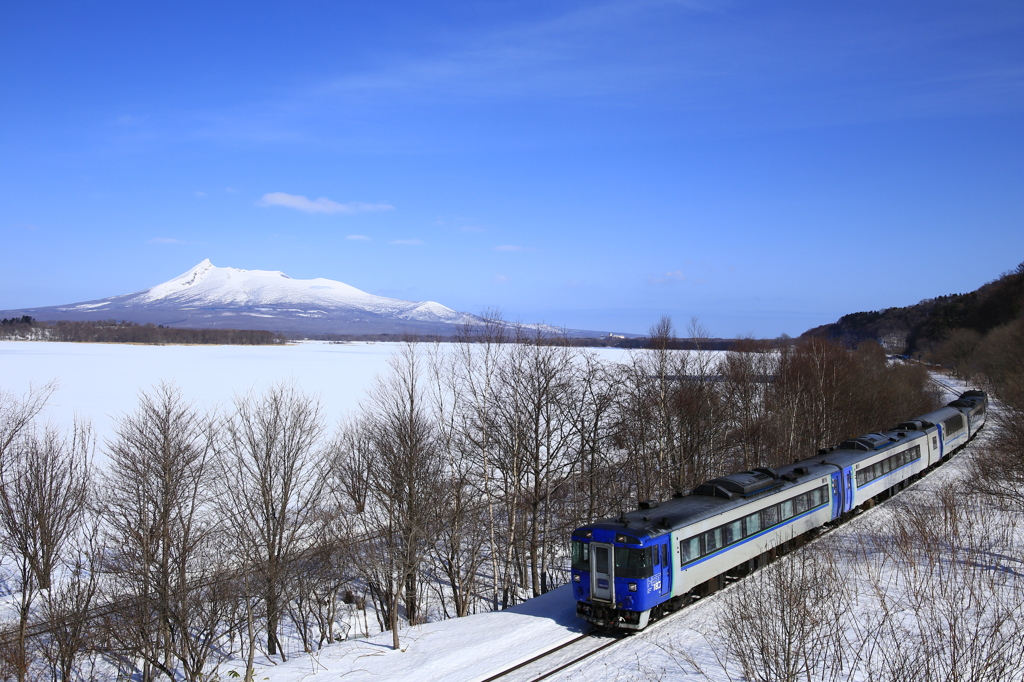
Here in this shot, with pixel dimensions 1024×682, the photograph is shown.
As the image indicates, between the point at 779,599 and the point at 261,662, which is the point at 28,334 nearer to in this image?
the point at 261,662

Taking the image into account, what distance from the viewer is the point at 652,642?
1423cm

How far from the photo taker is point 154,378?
62406 millimetres

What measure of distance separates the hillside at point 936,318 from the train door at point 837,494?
72.9m

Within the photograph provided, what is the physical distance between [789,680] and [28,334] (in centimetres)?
16871

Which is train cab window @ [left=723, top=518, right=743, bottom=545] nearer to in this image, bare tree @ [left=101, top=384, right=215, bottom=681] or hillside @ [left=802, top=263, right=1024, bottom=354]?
bare tree @ [left=101, top=384, right=215, bottom=681]

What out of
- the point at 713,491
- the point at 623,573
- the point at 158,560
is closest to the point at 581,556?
the point at 623,573

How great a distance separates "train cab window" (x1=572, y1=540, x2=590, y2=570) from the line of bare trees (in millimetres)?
4469

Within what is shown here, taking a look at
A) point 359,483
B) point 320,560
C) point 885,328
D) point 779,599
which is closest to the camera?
point 779,599

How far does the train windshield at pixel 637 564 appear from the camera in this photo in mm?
14727

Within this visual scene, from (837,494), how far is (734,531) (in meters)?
7.67

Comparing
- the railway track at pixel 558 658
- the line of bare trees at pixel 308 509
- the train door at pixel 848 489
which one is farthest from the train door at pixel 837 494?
the railway track at pixel 558 658

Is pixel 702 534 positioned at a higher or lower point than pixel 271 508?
higher

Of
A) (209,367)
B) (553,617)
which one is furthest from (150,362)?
(553,617)

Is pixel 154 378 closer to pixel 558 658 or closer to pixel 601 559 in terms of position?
pixel 601 559
